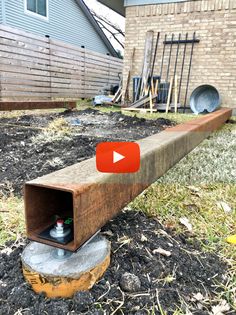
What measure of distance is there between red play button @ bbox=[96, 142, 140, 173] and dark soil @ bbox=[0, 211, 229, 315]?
0.37 metres

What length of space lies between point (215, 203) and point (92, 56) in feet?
45.4

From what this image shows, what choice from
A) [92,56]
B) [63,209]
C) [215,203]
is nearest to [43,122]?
[215,203]

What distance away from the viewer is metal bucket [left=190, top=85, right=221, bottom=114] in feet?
27.6

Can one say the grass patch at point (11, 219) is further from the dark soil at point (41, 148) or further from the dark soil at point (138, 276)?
the dark soil at point (41, 148)

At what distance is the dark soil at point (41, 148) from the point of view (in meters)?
2.54

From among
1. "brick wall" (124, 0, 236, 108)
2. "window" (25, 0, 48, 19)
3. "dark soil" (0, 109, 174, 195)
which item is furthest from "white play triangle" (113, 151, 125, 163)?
"window" (25, 0, 48, 19)

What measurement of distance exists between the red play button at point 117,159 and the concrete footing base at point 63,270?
334 millimetres

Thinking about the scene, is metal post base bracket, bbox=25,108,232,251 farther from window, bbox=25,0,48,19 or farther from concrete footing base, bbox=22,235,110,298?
window, bbox=25,0,48,19

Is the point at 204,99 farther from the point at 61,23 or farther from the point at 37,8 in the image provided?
the point at 61,23

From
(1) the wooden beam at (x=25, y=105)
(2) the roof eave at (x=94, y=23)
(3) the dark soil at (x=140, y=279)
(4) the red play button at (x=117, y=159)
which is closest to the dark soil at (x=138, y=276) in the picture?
(3) the dark soil at (x=140, y=279)

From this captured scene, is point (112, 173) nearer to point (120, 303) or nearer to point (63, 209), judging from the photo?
point (63, 209)

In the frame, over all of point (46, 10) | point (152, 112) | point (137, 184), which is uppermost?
point (46, 10)

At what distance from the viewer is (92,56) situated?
47.7 feet

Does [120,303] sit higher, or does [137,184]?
[137,184]
